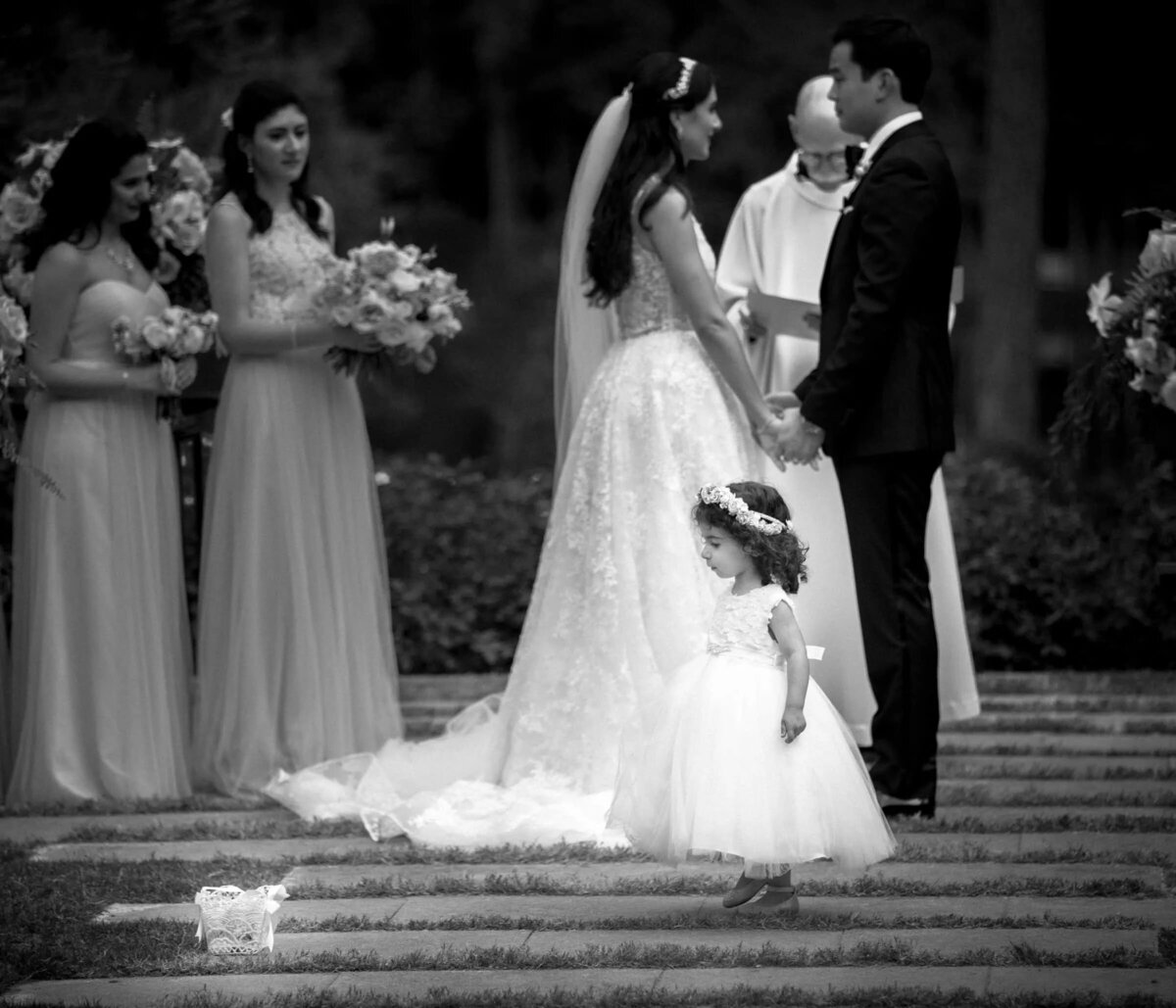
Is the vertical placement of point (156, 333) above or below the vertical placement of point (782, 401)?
above

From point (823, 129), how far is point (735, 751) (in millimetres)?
3267

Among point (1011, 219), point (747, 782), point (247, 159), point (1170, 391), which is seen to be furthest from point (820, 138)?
point (1011, 219)

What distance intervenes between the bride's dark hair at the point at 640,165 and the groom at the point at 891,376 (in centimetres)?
53

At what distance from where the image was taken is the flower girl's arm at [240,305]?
735 centimetres

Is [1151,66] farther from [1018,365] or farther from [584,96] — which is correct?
[584,96]

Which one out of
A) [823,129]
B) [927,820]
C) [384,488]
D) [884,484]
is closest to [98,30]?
[384,488]

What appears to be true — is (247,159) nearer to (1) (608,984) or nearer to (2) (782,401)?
(2) (782,401)

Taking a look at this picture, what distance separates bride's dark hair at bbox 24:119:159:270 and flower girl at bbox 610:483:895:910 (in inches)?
121

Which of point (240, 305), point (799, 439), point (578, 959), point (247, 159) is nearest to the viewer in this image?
point (578, 959)

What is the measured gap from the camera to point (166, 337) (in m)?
7.21

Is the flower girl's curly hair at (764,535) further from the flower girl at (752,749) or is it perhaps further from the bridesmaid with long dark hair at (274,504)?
the bridesmaid with long dark hair at (274,504)

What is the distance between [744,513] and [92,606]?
3047 millimetres

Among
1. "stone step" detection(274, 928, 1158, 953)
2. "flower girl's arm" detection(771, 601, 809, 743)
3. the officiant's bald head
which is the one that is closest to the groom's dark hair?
the officiant's bald head

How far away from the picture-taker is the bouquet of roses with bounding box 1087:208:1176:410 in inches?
247
